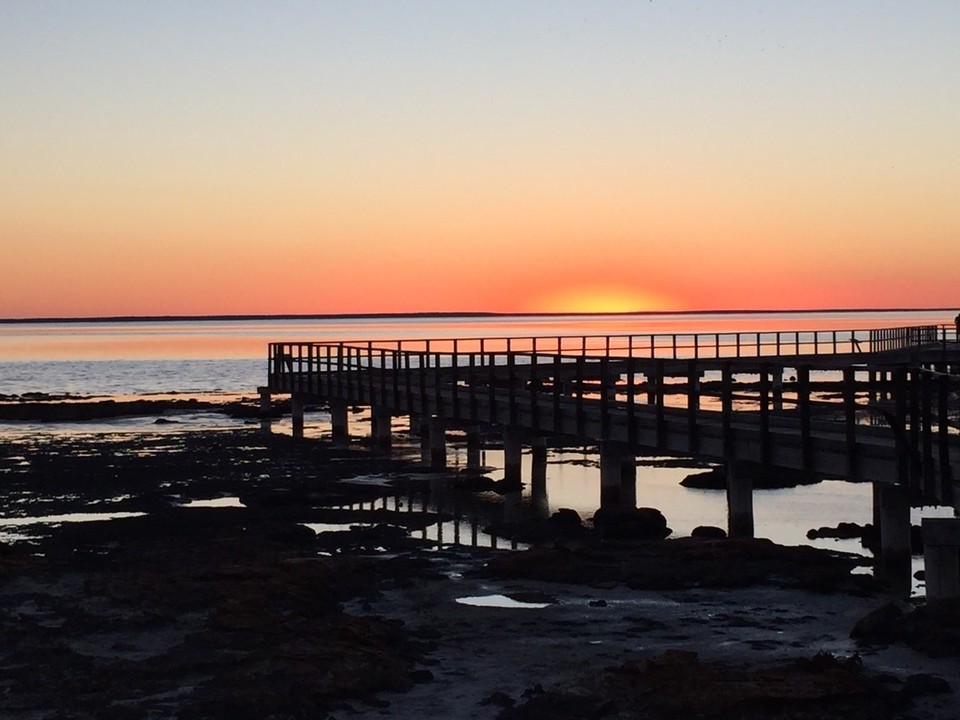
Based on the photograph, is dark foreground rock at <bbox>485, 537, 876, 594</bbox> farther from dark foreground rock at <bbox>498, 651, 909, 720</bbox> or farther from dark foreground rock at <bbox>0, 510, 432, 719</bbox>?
dark foreground rock at <bbox>498, 651, 909, 720</bbox>

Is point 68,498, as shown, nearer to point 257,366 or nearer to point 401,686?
point 401,686

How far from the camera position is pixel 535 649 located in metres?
14.2

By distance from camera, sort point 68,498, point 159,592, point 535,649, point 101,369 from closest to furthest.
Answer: point 535,649
point 159,592
point 68,498
point 101,369

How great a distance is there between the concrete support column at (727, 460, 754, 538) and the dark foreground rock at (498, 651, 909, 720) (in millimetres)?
9725

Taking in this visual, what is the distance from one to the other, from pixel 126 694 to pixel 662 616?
6.43 m

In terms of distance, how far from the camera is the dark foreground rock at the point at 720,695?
11602mm

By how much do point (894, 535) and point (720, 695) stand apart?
25.1ft

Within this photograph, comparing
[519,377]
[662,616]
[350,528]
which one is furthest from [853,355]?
[662,616]

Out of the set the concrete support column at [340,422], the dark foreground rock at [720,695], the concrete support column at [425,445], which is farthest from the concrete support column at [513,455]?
the dark foreground rock at [720,695]

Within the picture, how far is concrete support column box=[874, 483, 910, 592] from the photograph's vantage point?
60.3 feet

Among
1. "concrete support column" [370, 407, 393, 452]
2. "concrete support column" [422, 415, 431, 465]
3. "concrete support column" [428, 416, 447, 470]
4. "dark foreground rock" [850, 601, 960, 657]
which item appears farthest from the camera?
"concrete support column" [370, 407, 393, 452]

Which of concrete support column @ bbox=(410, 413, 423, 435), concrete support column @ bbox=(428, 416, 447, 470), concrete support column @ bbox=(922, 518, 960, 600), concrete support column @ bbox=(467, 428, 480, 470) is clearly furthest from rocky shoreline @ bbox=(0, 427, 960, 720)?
concrete support column @ bbox=(410, 413, 423, 435)

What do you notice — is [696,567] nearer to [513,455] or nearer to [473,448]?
[513,455]

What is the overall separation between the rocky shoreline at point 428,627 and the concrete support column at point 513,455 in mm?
6030
